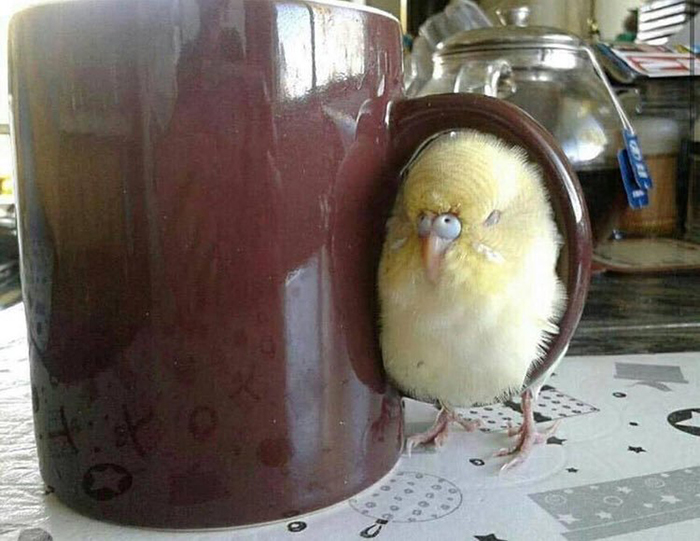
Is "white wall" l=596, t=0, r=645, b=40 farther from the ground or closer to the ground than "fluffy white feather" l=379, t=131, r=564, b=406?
farther from the ground

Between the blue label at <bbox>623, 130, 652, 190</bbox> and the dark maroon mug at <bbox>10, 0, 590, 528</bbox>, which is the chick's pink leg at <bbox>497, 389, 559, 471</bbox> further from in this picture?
the blue label at <bbox>623, 130, 652, 190</bbox>

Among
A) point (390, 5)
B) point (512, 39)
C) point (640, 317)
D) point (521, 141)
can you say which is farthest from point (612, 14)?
point (521, 141)

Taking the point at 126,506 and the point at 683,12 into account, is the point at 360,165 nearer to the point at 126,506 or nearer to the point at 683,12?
the point at 126,506

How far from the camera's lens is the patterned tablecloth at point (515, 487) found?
0.78 ft

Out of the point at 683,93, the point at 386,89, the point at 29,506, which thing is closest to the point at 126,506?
the point at 29,506

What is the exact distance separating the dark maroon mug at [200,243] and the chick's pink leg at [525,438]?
0.07 m

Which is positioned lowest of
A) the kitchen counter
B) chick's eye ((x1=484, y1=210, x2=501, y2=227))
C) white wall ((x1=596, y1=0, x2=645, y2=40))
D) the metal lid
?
the kitchen counter

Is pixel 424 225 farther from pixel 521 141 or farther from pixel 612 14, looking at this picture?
pixel 612 14

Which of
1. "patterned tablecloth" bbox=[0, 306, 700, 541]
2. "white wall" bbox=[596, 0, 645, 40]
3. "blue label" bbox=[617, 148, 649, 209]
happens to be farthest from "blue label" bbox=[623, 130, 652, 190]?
"white wall" bbox=[596, 0, 645, 40]

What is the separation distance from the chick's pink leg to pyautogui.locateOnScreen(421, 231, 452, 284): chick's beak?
8 centimetres

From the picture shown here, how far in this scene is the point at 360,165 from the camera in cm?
24

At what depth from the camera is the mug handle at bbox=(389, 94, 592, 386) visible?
256mm

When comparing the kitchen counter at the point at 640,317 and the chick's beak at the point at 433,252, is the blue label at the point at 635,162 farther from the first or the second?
the chick's beak at the point at 433,252

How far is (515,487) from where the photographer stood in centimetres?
27
